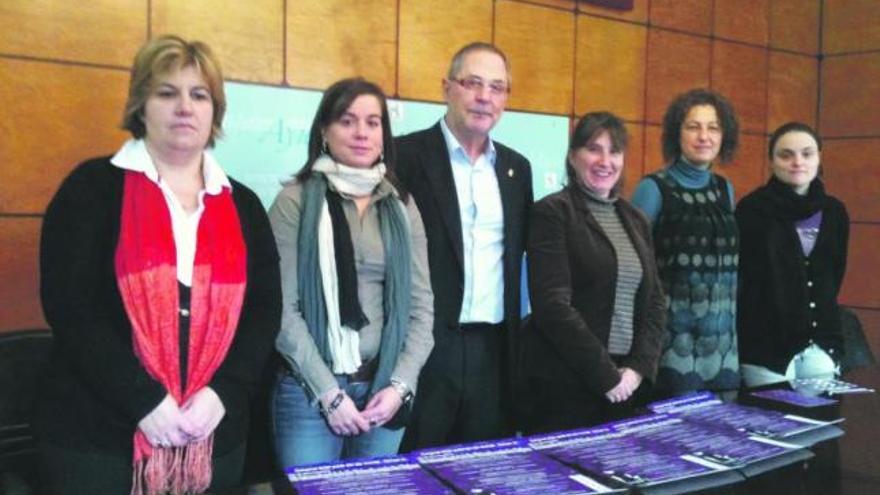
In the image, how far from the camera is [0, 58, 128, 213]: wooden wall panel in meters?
2.66

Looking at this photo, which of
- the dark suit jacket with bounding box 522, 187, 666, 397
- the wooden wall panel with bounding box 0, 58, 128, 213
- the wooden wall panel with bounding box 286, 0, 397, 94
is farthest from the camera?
the wooden wall panel with bounding box 286, 0, 397, 94

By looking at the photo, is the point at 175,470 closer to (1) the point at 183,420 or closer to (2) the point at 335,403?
(1) the point at 183,420

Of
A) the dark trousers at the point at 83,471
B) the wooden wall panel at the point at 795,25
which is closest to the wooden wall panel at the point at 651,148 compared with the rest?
the wooden wall panel at the point at 795,25

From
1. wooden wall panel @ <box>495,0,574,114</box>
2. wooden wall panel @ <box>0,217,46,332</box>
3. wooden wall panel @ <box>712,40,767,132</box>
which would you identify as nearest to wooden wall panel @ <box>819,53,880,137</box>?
Result: wooden wall panel @ <box>712,40,767,132</box>

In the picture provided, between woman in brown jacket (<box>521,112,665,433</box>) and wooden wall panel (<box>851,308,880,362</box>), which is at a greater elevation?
woman in brown jacket (<box>521,112,665,433</box>)

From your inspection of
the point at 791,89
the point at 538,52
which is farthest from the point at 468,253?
the point at 791,89

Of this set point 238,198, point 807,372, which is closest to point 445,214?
point 238,198

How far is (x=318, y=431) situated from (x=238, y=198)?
59cm

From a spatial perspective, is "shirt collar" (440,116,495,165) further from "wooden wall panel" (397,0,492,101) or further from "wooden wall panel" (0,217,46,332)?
"wooden wall panel" (0,217,46,332)

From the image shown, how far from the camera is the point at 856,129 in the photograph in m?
5.22

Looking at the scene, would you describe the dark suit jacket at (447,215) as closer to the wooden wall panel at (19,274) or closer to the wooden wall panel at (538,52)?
the wooden wall panel at (19,274)

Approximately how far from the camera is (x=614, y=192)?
7.95 feet

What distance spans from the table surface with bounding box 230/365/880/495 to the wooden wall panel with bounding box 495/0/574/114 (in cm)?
243

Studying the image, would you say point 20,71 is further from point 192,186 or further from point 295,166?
point 192,186
